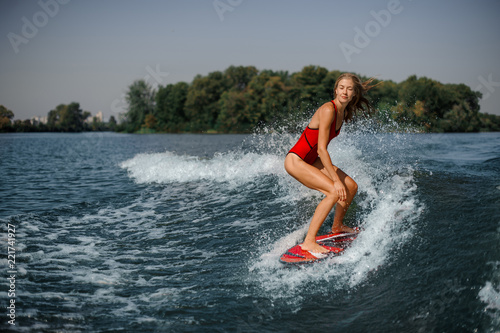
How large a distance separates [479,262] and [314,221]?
1901 millimetres

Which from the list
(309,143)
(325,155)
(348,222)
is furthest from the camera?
(348,222)

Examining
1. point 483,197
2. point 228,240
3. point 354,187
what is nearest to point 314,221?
point 354,187

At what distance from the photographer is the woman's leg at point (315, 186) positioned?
482cm

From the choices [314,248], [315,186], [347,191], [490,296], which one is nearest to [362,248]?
[314,248]

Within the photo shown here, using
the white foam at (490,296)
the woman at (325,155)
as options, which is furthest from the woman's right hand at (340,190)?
the white foam at (490,296)

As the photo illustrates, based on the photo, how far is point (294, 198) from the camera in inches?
320

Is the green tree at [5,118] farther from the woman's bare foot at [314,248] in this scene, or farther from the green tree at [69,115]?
the woman's bare foot at [314,248]

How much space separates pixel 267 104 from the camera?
249 feet

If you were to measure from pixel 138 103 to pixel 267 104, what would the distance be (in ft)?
190

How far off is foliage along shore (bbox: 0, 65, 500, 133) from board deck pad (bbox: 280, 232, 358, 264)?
63.2 feet

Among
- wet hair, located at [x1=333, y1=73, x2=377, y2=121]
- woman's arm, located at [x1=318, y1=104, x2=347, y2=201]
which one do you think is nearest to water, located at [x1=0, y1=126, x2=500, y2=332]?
woman's arm, located at [x1=318, y1=104, x2=347, y2=201]

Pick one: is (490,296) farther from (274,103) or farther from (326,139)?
(274,103)

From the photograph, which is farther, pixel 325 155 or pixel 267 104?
pixel 267 104

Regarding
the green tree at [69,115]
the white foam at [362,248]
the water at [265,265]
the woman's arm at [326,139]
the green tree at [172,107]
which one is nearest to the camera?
the water at [265,265]
